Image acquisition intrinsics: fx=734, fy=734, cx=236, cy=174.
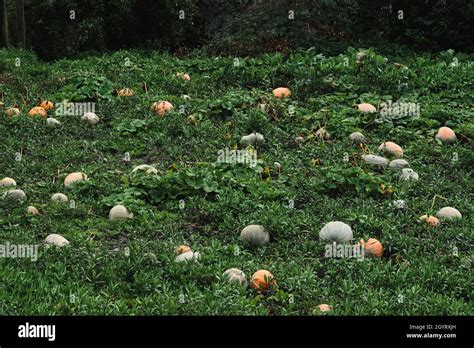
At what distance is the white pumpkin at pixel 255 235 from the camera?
16.8 feet

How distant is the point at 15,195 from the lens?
580cm

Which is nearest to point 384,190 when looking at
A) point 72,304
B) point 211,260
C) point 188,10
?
point 211,260

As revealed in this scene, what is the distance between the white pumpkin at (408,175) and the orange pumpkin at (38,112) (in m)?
4.12

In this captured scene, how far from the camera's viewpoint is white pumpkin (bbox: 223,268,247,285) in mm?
4379

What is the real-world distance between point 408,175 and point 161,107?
10.2 ft

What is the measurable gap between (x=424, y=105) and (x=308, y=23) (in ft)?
16.7

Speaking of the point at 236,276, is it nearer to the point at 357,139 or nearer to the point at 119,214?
the point at 119,214

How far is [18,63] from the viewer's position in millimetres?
10609

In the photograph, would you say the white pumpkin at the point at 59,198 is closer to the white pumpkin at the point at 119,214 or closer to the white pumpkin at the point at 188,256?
the white pumpkin at the point at 119,214

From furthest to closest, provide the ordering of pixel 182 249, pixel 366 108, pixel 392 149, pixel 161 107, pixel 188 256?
pixel 161 107
pixel 366 108
pixel 392 149
pixel 182 249
pixel 188 256

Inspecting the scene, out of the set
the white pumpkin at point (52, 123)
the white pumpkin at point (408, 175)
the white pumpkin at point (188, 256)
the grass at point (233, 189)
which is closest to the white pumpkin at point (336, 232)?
the grass at point (233, 189)

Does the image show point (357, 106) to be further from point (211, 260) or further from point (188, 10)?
point (188, 10)

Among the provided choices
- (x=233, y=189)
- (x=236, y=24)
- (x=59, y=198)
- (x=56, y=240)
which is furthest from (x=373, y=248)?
(x=236, y=24)

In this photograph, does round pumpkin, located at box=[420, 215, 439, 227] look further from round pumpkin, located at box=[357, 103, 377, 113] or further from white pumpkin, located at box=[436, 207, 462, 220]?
round pumpkin, located at box=[357, 103, 377, 113]
